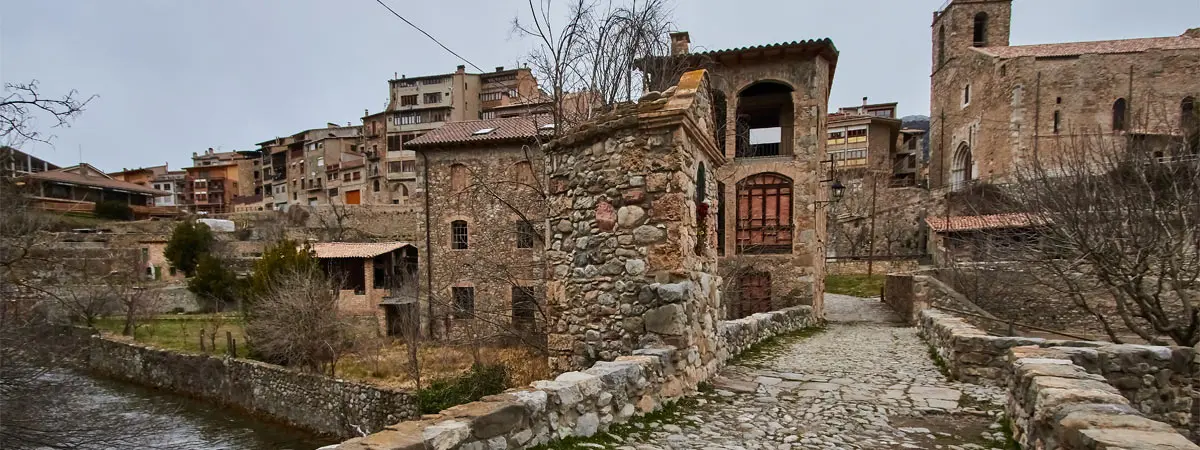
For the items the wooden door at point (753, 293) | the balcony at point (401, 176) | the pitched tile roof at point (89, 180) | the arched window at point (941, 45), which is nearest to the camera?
the wooden door at point (753, 293)

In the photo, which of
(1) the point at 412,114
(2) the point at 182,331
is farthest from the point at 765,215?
(1) the point at 412,114

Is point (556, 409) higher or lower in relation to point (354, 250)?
higher

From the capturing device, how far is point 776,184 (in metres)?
17.5

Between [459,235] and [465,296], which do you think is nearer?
[465,296]

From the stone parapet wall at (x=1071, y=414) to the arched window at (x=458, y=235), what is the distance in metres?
20.1

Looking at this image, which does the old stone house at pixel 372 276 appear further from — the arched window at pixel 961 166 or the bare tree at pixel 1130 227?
the arched window at pixel 961 166

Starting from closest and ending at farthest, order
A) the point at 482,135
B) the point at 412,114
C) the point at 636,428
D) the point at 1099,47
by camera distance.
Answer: the point at 636,428 < the point at 482,135 < the point at 1099,47 < the point at 412,114

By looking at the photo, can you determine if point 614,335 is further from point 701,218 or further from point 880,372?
point 880,372

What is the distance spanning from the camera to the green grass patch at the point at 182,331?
20.7 m

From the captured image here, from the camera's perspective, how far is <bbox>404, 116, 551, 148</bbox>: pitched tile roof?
2130cm

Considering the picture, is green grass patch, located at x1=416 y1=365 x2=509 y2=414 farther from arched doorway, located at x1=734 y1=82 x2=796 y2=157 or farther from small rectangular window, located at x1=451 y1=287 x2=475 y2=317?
arched doorway, located at x1=734 y1=82 x2=796 y2=157

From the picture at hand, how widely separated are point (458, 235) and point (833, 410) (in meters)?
19.4

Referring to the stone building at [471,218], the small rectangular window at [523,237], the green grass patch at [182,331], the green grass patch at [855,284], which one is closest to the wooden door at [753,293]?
the stone building at [471,218]

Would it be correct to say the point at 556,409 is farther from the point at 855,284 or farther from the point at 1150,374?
the point at 855,284
